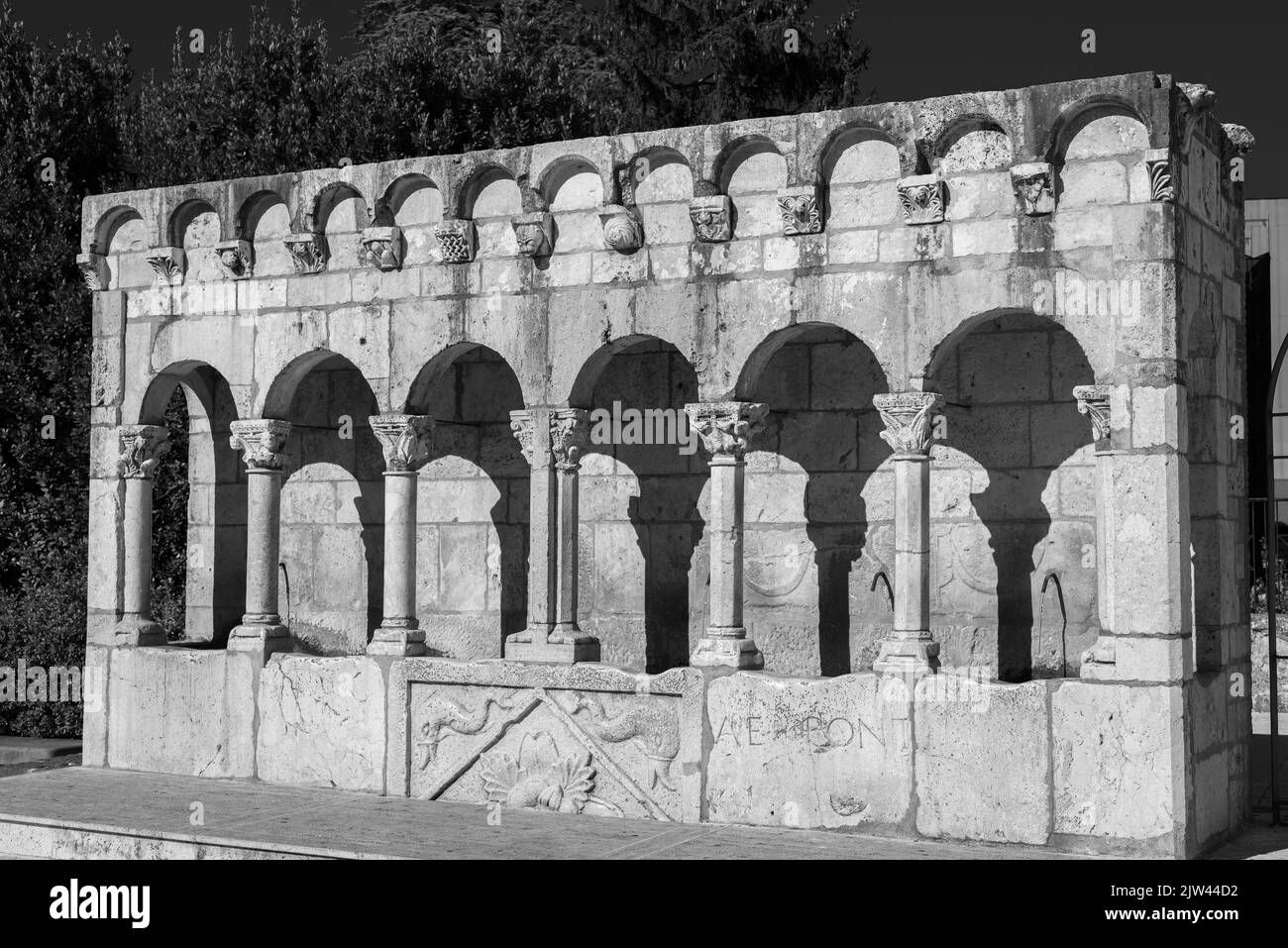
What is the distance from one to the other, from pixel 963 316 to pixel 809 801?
3.05 m

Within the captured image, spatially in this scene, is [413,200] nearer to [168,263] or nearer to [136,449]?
[168,263]

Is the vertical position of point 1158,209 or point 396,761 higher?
point 1158,209

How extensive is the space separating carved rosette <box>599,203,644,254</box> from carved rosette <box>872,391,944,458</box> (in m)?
2.05

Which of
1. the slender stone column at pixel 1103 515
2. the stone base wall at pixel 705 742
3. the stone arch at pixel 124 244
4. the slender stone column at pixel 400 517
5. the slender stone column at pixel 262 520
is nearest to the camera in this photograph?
the stone base wall at pixel 705 742

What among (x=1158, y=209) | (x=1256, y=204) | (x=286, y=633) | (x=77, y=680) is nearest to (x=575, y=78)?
(x=1256, y=204)

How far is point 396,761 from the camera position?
11.0 m

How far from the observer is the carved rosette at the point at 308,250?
11.7m

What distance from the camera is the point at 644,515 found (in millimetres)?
12055

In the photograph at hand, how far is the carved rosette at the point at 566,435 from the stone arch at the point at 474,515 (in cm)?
181

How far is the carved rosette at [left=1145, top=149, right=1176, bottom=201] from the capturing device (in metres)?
8.94

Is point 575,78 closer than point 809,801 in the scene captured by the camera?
No

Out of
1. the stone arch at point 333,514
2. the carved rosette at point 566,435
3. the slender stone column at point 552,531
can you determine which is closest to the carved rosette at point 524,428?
the slender stone column at point 552,531
